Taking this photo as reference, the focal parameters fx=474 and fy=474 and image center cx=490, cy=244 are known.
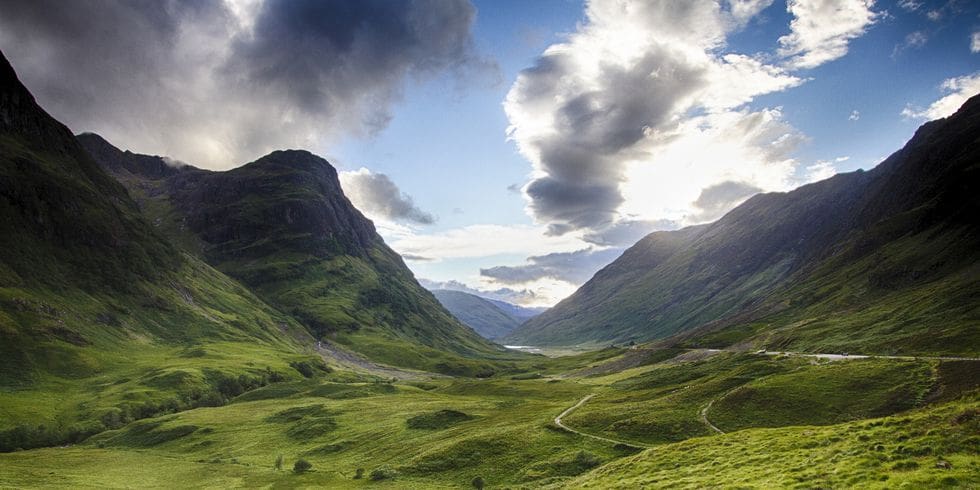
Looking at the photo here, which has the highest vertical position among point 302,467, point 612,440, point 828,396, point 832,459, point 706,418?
point 832,459

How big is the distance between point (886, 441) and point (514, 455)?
4384cm

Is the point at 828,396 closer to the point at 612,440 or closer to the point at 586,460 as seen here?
the point at 612,440

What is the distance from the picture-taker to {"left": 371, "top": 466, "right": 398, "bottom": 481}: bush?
6494 centimetres

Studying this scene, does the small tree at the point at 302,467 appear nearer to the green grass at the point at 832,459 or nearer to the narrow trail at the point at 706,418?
the green grass at the point at 832,459

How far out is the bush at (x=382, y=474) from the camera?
213ft

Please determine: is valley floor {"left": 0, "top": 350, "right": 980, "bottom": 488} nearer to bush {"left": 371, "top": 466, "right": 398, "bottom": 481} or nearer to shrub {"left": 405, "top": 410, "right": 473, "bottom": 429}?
bush {"left": 371, "top": 466, "right": 398, "bottom": 481}

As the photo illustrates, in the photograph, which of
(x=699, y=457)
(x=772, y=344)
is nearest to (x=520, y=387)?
(x=772, y=344)

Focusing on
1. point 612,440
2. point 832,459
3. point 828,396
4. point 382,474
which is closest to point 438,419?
point 382,474

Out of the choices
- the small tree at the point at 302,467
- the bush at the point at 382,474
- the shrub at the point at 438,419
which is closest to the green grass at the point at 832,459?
the bush at the point at 382,474

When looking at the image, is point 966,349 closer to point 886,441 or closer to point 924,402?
point 924,402

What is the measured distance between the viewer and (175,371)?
160 metres

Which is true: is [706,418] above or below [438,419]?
below

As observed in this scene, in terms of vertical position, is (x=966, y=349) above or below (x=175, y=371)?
below

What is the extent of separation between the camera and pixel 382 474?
2589 inches
